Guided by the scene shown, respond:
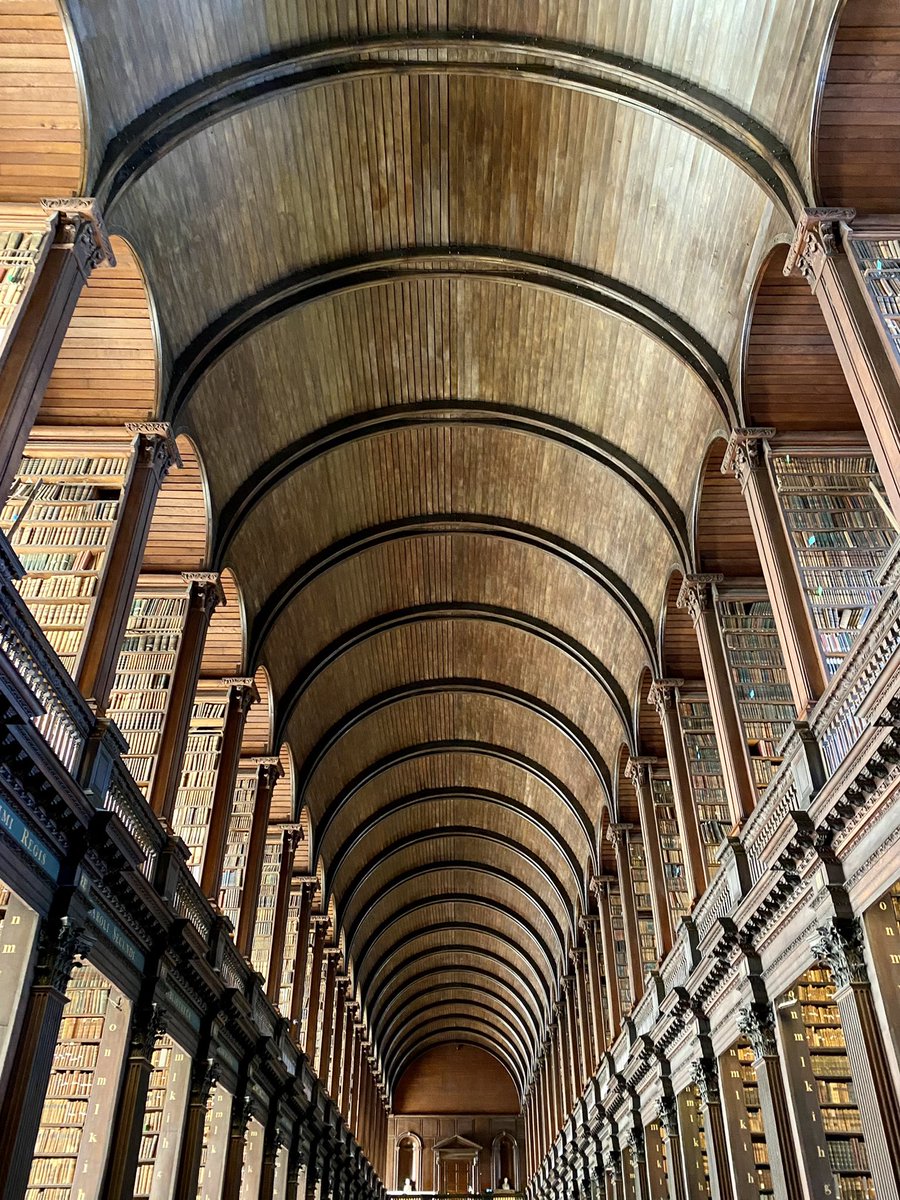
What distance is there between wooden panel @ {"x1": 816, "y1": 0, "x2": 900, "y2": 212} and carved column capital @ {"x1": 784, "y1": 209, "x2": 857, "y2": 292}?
39 centimetres

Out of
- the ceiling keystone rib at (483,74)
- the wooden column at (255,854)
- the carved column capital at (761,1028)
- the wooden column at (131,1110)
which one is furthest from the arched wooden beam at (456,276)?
the wooden column at (255,854)

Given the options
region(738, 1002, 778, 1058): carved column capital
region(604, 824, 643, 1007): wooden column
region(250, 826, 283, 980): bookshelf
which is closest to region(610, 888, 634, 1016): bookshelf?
region(604, 824, 643, 1007): wooden column

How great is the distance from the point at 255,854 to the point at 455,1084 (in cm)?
3521

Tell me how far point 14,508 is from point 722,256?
899 cm

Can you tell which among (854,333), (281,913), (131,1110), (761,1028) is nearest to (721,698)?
(761,1028)

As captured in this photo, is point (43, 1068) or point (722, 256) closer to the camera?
point (43, 1068)

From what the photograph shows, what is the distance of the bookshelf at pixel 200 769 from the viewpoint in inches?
571

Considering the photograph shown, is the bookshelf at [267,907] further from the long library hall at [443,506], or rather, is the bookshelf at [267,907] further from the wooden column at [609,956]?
the wooden column at [609,956]

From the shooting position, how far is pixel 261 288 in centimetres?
1351

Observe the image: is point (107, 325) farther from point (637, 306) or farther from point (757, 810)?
point (757, 810)

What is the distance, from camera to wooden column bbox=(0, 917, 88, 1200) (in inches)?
285

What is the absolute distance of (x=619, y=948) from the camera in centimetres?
2298

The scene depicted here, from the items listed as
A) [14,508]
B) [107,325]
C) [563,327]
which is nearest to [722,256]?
[563,327]

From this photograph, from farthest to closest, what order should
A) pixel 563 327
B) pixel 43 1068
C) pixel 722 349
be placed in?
pixel 563 327 → pixel 722 349 → pixel 43 1068
